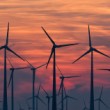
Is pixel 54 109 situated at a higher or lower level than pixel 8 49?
lower

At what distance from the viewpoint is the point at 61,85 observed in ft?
469

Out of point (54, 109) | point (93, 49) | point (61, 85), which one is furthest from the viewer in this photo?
point (61, 85)

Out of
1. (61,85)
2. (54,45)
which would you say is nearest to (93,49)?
(54,45)

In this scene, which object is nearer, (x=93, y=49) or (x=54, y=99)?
(x=54, y=99)

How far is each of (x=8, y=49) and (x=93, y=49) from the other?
42.4ft

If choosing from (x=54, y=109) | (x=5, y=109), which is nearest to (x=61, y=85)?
(x=5, y=109)

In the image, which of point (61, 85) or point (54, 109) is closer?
point (54, 109)

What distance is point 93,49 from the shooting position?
124375 millimetres

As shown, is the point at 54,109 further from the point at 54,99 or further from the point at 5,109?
the point at 5,109

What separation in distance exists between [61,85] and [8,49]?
822 inches

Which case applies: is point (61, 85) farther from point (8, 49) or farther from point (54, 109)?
point (54, 109)

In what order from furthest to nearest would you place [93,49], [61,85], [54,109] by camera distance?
[61,85] → [93,49] → [54,109]

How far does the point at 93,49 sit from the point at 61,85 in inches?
794

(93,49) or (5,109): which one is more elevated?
(93,49)
